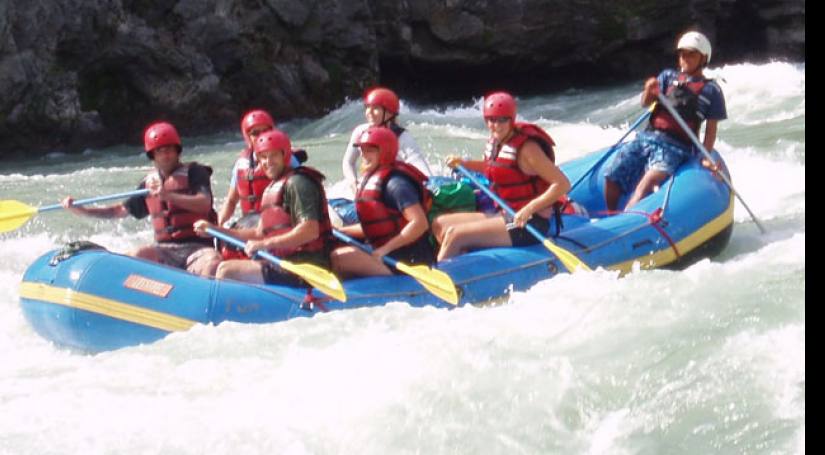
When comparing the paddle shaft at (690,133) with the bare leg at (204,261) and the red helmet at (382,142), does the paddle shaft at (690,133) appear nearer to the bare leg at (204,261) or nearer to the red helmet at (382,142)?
the red helmet at (382,142)

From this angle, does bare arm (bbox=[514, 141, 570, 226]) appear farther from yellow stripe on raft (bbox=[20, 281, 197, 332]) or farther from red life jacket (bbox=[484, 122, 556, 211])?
yellow stripe on raft (bbox=[20, 281, 197, 332])

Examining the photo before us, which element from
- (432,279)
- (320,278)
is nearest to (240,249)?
(320,278)

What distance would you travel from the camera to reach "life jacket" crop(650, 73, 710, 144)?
732 cm

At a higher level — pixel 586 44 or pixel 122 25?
pixel 122 25

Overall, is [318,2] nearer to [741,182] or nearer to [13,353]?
[741,182]

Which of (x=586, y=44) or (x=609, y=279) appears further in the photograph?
(x=586, y=44)

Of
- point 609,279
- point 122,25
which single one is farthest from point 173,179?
point 122,25

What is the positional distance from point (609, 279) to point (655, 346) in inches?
42.2

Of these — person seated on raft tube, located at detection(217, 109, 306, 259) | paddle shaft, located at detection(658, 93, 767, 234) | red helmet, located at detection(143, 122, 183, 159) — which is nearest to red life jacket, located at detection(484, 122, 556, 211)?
person seated on raft tube, located at detection(217, 109, 306, 259)

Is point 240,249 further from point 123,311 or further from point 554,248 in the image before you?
point 554,248

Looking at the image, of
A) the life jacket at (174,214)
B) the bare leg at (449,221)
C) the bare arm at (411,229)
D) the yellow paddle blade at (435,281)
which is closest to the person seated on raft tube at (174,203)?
the life jacket at (174,214)

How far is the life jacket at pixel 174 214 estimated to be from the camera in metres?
6.10

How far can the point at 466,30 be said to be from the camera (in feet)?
57.8

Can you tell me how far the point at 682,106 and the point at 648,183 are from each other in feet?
1.70
